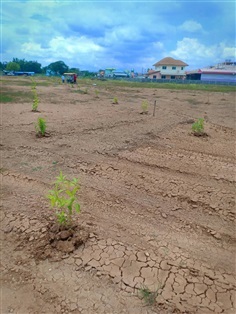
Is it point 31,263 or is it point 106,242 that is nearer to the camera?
point 31,263

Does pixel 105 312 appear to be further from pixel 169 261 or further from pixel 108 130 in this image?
pixel 108 130

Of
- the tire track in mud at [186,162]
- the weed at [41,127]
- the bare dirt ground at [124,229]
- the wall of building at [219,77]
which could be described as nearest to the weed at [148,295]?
the bare dirt ground at [124,229]

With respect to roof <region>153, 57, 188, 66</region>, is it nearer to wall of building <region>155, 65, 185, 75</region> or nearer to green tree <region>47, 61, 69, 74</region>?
wall of building <region>155, 65, 185, 75</region>

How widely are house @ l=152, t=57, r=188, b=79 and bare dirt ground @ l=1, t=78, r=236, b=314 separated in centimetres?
6673

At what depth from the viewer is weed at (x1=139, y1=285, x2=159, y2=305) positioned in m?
2.15

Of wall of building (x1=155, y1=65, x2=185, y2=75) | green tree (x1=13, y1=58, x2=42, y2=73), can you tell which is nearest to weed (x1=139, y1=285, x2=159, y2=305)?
wall of building (x1=155, y1=65, x2=185, y2=75)

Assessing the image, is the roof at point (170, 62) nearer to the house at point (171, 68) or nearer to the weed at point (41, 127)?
the house at point (171, 68)

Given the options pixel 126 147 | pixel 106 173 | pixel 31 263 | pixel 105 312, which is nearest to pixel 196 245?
pixel 105 312

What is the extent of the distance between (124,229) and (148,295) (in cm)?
93

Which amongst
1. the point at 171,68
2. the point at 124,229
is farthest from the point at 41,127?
the point at 171,68

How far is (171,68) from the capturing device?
67.7 meters

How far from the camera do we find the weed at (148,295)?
2.15 m

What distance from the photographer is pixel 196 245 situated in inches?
112

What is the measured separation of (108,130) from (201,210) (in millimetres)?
4702
